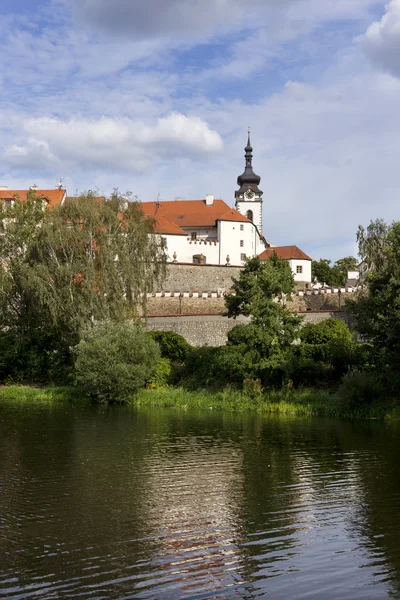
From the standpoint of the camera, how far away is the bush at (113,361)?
33844 millimetres

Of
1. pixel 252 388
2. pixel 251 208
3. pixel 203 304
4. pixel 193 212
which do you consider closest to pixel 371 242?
pixel 203 304

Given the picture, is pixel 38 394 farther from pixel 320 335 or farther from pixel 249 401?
pixel 320 335

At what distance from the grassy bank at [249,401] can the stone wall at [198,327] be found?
10.1m

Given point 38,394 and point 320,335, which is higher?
point 320,335

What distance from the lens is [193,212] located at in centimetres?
7875

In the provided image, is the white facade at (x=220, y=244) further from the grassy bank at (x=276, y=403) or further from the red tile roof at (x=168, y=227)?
the grassy bank at (x=276, y=403)

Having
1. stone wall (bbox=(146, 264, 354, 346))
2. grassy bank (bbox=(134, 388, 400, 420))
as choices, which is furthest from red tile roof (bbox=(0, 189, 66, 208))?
grassy bank (bbox=(134, 388, 400, 420))

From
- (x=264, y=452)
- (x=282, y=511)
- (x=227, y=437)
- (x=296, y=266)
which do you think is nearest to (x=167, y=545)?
(x=282, y=511)

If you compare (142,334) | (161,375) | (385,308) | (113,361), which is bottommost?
(161,375)

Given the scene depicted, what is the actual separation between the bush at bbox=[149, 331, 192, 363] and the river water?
47.7 ft

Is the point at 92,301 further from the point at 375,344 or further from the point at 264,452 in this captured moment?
the point at 264,452

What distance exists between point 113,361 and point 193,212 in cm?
4667

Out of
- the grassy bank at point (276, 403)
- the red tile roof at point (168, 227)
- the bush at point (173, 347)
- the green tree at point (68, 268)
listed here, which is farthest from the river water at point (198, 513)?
the red tile roof at point (168, 227)

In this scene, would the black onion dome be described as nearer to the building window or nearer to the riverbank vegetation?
the building window
